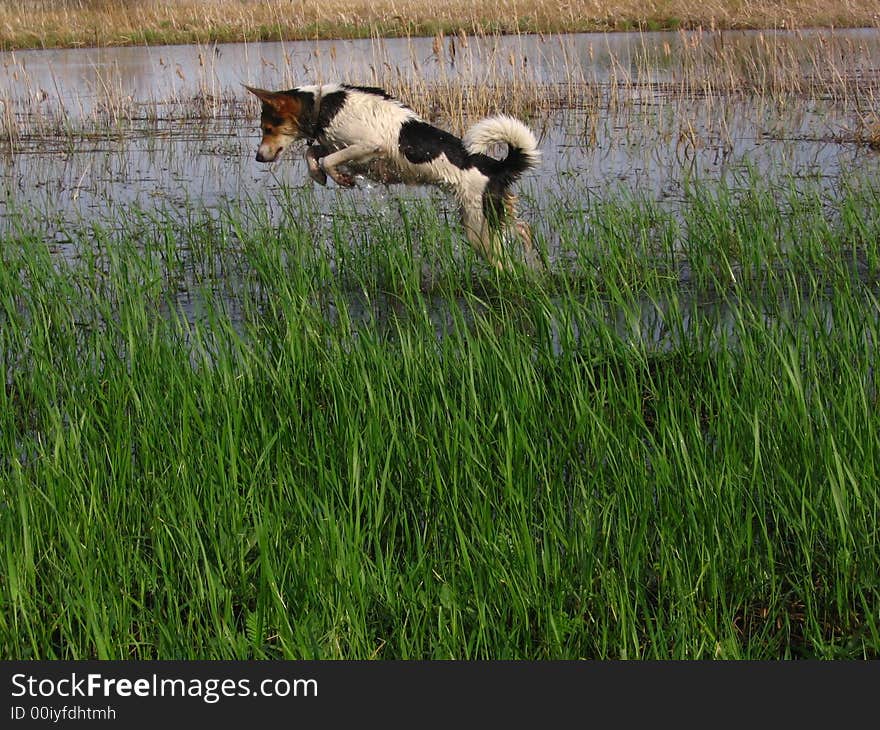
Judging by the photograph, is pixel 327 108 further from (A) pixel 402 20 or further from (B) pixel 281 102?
(A) pixel 402 20

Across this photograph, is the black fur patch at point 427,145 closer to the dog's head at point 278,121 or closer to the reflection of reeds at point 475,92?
the dog's head at point 278,121

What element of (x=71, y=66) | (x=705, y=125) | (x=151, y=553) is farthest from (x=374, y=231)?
(x=71, y=66)

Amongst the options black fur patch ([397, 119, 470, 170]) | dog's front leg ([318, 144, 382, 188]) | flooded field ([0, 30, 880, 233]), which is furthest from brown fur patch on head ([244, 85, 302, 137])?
black fur patch ([397, 119, 470, 170])

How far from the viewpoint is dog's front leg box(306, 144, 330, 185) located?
6.69 metres

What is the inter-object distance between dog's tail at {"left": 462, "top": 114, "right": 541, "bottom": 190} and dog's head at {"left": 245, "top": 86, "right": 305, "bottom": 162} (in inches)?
52.5

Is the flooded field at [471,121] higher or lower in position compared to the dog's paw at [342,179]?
higher

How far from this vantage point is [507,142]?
589cm

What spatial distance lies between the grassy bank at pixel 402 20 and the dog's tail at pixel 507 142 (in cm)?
1672

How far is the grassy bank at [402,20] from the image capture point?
23.2m

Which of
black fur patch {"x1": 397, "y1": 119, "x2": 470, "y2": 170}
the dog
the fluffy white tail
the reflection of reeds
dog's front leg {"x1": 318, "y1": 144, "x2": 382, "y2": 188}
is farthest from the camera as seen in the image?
the reflection of reeds

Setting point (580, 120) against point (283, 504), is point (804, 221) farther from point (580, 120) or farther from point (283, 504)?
point (580, 120)

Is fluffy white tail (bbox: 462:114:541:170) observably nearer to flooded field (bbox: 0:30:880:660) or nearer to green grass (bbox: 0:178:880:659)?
flooded field (bbox: 0:30:880:660)

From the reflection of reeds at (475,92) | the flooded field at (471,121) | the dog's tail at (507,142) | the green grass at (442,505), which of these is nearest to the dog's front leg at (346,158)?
the flooded field at (471,121)

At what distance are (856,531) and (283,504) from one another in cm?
154
